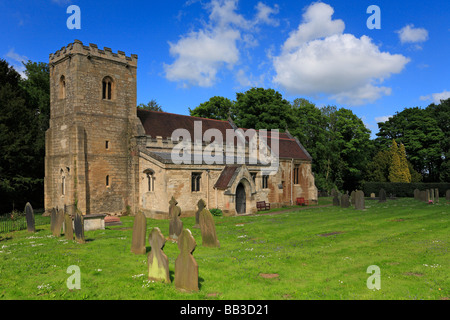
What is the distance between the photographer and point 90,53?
2664cm

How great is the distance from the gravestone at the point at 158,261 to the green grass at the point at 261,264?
295 mm

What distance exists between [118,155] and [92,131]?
114 inches

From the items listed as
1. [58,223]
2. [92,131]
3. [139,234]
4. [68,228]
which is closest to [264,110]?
[92,131]

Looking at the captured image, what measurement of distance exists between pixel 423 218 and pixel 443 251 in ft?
32.9

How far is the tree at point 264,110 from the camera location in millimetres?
46844

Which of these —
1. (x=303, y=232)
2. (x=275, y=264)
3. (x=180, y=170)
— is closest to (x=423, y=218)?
(x=303, y=232)

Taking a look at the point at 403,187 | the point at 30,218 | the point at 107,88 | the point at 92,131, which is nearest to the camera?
the point at 30,218

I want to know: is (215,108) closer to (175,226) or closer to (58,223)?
(58,223)

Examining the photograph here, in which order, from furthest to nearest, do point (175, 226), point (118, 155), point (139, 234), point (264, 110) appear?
point (264, 110) < point (118, 155) < point (175, 226) < point (139, 234)

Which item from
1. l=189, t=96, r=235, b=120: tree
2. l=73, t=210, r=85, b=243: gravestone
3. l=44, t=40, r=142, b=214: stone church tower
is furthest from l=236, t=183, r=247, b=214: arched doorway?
l=189, t=96, r=235, b=120: tree

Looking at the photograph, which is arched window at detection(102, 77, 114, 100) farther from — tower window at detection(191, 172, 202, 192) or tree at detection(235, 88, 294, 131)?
tree at detection(235, 88, 294, 131)

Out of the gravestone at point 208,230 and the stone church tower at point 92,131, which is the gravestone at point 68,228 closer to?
the gravestone at point 208,230

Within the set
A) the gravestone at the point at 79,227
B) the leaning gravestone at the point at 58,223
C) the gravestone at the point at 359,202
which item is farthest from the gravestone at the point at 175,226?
the gravestone at the point at 359,202

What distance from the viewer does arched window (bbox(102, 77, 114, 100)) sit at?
1092 inches
